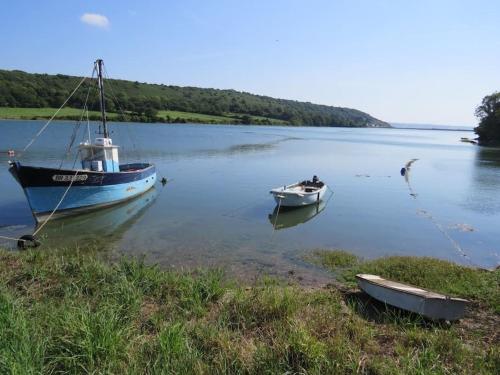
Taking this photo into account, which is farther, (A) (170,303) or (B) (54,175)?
(B) (54,175)

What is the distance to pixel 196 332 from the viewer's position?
6.43m

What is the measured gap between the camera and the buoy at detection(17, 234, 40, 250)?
1330 centimetres

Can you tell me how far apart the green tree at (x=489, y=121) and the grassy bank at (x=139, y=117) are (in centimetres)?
7800

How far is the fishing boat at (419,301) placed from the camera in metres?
8.02

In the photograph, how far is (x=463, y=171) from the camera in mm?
45500

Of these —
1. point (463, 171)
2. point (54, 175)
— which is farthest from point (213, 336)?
point (463, 171)

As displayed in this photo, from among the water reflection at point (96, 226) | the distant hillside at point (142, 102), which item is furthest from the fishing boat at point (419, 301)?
the distant hillside at point (142, 102)

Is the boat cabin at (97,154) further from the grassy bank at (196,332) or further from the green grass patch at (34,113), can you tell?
the green grass patch at (34,113)

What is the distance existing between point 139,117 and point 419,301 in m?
114

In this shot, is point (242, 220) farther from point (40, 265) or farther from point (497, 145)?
point (497, 145)

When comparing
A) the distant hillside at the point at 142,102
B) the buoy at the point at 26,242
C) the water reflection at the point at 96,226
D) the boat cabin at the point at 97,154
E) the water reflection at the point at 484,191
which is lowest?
the water reflection at the point at 484,191

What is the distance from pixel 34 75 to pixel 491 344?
153m

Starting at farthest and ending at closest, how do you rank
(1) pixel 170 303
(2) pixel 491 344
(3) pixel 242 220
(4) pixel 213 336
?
(3) pixel 242 220 < (1) pixel 170 303 < (2) pixel 491 344 < (4) pixel 213 336

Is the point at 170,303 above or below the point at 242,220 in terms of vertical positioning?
above
